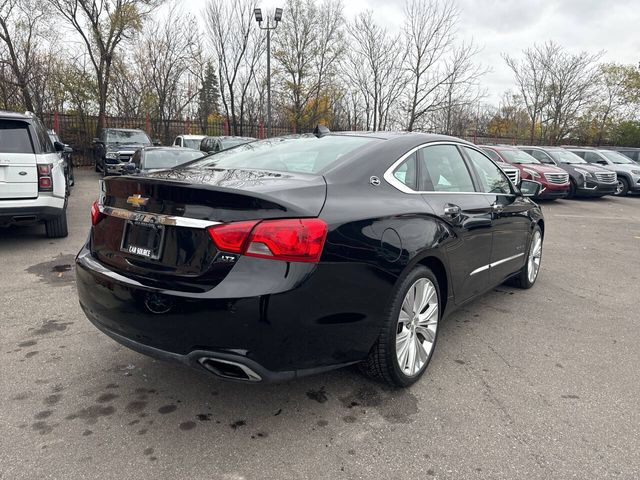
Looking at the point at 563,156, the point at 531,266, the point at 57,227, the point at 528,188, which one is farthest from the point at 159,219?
the point at 563,156

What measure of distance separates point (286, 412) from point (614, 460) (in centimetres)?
161

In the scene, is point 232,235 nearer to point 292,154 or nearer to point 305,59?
point 292,154

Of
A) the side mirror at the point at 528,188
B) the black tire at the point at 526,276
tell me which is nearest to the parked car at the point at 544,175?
the black tire at the point at 526,276

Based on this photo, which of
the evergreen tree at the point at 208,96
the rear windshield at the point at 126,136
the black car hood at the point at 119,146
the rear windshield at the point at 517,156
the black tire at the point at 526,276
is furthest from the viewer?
the evergreen tree at the point at 208,96

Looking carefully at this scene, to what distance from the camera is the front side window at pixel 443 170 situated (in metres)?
3.17

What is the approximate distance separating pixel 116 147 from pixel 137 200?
48.2 ft

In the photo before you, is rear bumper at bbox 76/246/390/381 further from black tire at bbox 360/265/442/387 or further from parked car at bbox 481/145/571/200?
parked car at bbox 481/145/571/200

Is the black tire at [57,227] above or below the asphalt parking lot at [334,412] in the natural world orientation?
above

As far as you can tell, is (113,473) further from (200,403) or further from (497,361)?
(497,361)

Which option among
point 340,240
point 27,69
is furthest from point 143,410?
point 27,69

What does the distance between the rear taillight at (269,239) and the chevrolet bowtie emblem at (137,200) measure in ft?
1.59

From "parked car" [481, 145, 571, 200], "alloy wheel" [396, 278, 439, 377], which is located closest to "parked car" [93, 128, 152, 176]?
"parked car" [481, 145, 571, 200]

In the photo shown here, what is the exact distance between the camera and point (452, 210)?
3.18 metres

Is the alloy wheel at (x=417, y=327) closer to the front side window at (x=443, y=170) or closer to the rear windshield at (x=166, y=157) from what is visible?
the front side window at (x=443, y=170)
